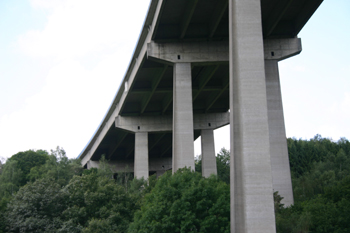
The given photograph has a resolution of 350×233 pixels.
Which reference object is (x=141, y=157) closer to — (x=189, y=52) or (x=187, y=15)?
(x=189, y=52)

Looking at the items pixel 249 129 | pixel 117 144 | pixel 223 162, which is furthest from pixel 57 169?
pixel 223 162

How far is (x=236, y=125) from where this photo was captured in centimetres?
1888

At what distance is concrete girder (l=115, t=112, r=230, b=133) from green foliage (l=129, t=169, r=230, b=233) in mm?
29382

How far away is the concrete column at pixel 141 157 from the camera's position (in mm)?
51781

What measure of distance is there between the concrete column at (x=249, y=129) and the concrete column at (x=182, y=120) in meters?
12.6

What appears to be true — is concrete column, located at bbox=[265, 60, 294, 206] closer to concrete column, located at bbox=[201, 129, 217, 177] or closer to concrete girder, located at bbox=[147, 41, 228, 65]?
concrete girder, located at bbox=[147, 41, 228, 65]

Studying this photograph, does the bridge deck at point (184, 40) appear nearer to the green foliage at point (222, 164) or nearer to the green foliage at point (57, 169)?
the green foliage at point (57, 169)

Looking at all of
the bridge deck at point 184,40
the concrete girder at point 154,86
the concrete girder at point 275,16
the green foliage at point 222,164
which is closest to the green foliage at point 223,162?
the green foliage at point 222,164

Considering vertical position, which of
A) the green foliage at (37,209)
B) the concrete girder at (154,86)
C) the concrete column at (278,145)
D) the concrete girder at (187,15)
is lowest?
the green foliage at (37,209)

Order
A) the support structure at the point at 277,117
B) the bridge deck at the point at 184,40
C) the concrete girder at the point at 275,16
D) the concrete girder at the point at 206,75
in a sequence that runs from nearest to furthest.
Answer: the concrete girder at the point at 275,16 < the support structure at the point at 277,117 < the bridge deck at the point at 184,40 < the concrete girder at the point at 206,75

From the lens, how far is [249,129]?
18625 mm

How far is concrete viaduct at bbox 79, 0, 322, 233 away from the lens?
1836cm

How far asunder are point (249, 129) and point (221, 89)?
82.9 ft

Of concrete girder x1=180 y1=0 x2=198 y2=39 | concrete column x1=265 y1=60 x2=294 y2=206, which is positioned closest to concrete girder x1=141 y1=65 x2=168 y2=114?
concrete girder x1=180 y1=0 x2=198 y2=39
